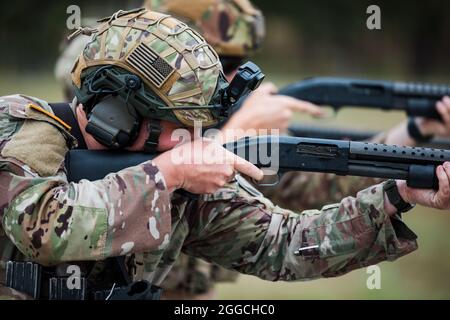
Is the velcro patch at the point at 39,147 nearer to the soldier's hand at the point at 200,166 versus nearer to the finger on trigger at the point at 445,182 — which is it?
the soldier's hand at the point at 200,166

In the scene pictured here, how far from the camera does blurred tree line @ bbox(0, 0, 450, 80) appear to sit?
21328 mm

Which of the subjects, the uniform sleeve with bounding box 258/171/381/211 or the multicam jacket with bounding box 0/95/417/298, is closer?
the multicam jacket with bounding box 0/95/417/298

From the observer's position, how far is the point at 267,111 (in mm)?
6758

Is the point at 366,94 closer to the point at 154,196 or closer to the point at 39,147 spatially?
the point at 154,196

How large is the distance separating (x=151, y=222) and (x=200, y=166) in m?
0.31

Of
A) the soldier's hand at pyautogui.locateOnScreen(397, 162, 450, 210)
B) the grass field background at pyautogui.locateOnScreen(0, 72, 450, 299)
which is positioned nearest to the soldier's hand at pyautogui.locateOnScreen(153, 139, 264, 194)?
the soldier's hand at pyautogui.locateOnScreen(397, 162, 450, 210)

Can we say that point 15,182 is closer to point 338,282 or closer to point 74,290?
point 74,290

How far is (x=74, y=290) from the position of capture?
4.05 meters

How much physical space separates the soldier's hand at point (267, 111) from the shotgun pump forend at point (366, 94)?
11cm

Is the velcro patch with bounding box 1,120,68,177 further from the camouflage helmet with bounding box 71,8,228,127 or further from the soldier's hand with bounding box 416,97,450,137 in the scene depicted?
the soldier's hand with bounding box 416,97,450,137

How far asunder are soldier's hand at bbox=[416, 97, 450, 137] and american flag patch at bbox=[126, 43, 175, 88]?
3290mm

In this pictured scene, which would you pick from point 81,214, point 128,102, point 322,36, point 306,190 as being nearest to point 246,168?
point 128,102
